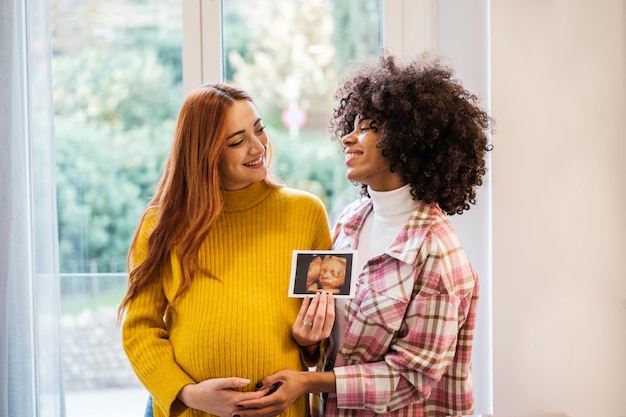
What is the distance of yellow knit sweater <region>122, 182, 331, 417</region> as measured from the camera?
5.06ft

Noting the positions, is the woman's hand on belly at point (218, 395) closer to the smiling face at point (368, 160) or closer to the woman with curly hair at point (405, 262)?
the woman with curly hair at point (405, 262)

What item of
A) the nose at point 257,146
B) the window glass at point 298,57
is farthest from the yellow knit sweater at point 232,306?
the window glass at point 298,57

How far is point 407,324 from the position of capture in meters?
1.58

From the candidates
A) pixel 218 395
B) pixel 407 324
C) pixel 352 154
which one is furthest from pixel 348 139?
pixel 218 395

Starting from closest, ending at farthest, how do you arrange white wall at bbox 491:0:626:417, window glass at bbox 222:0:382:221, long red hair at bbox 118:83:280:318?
1. long red hair at bbox 118:83:280:318
2. white wall at bbox 491:0:626:417
3. window glass at bbox 222:0:382:221

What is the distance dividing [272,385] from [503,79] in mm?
1114

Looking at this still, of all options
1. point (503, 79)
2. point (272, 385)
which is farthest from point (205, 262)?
point (503, 79)

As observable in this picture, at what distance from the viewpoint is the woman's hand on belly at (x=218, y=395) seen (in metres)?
1.48

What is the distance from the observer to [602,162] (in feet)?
6.60

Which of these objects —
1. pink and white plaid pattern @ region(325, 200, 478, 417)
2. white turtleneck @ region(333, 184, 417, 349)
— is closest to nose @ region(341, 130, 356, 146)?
white turtleneck @ region(333, 184, 417, 349)

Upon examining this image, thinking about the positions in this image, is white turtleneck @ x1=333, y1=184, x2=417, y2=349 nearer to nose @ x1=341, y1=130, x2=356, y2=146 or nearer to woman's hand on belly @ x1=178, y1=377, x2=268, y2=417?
nose @ x1=341, y1=130, x2=356, y2=146

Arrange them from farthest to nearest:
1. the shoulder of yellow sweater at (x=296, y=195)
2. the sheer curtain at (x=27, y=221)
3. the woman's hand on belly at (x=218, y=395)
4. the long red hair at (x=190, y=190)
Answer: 1. the sheer curtain at (x=27, y=221)
2. the shoulder of yellow sweater at (x=296, y=195)
3. the long red hair at (x=190, y=190)
4. the woman's hand on belly at (x=218, y=395)

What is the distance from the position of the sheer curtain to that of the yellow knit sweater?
69 centimetres

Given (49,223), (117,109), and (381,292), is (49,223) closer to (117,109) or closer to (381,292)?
(117,109)
